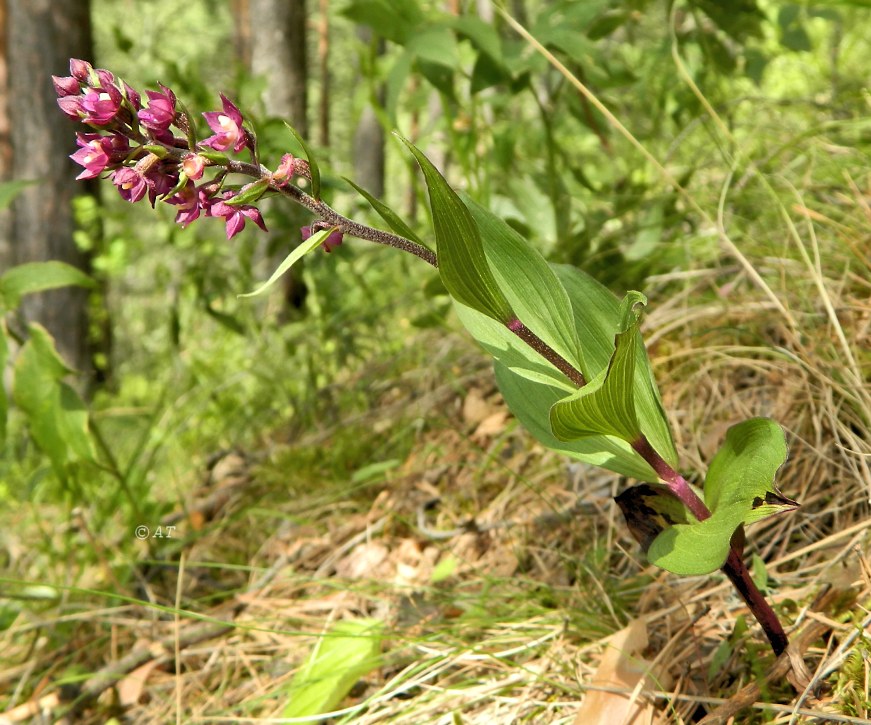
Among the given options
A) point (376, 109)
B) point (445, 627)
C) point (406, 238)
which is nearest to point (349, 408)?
point (376, 109)

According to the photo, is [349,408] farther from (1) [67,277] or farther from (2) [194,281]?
(1) [67,277]

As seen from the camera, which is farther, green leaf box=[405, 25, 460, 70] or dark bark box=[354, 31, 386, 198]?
dark bark box=[354, 31, 386, 198]

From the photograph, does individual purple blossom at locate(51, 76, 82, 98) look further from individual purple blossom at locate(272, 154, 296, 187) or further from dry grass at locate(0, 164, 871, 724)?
dry grass at locate(0, 164, 871, 724)

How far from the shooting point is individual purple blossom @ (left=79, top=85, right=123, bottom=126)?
0.97m

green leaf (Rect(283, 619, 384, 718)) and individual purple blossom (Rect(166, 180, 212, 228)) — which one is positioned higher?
individual purple blossom (Rect(166, 180, 212, 228))

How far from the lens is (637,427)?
1059 mm

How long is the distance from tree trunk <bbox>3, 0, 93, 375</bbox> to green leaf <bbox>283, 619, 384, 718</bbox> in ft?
11.3

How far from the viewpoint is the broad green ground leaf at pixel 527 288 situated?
112cm

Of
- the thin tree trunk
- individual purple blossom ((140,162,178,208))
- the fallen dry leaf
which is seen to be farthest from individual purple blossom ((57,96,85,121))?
the thin tree trunk

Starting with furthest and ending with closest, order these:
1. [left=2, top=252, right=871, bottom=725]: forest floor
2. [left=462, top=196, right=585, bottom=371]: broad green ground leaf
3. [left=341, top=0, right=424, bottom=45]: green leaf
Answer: [left=341, top=0, right=424, bottom=45]: green leaf
[left=2, top=252, right=871, bottom=725]: forest floor
[left=462, top=196, right=585, bottom=371]: broad green ground leaf

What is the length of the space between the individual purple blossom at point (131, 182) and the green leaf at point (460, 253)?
1.09 feet

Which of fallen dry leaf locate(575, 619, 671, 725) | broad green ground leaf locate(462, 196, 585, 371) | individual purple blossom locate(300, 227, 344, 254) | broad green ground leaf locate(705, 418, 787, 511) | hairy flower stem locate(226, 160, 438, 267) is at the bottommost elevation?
fallen dry leaf locate(575, 619, 671, 725)

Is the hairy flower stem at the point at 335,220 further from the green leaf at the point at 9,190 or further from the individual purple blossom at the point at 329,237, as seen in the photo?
the green leaf at the point at 9,190

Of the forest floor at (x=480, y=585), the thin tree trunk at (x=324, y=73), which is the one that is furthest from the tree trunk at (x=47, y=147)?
the thin tree trunk at (x=324, y=73)
